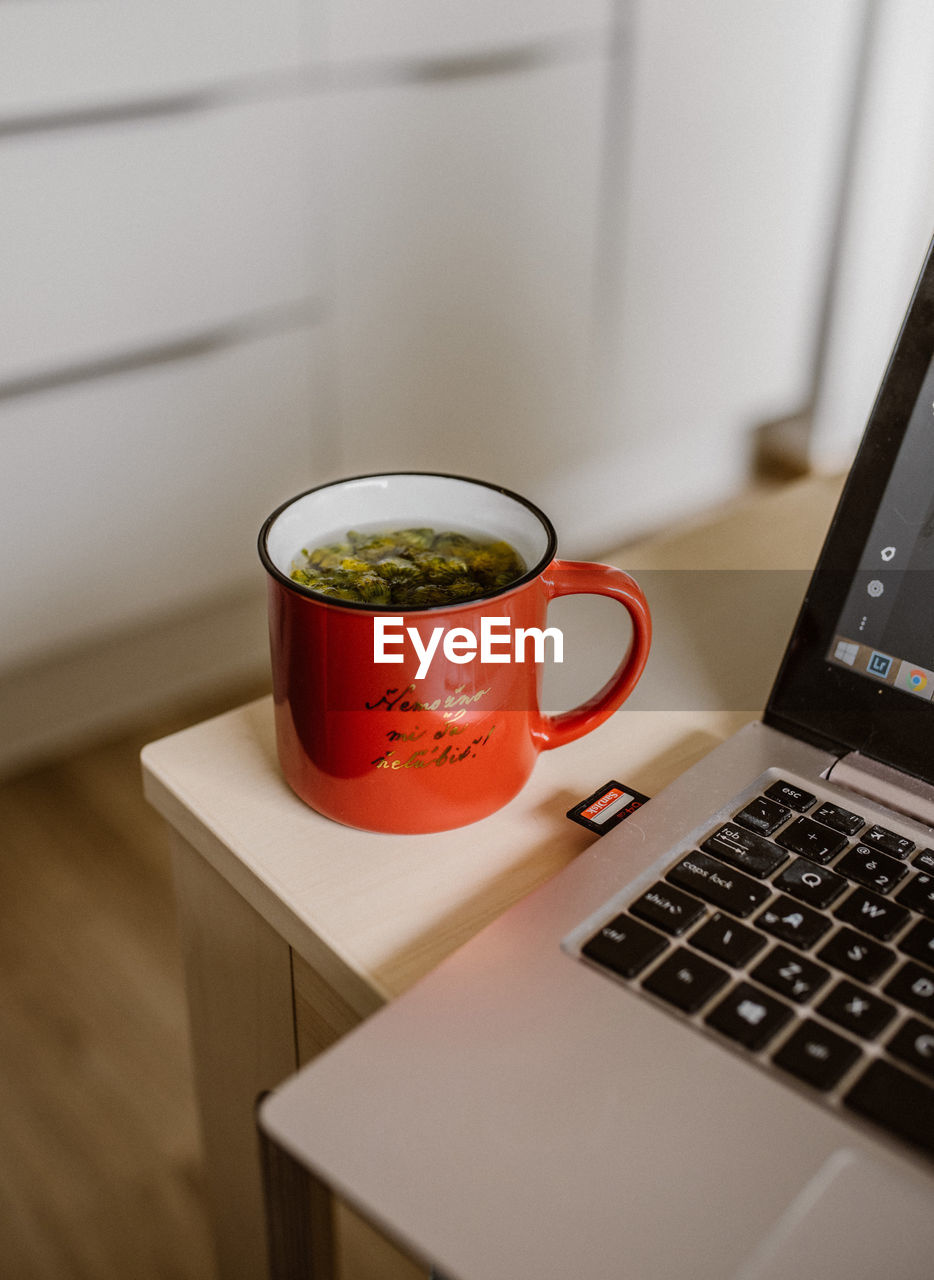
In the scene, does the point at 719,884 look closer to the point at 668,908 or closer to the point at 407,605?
the point at 668,908

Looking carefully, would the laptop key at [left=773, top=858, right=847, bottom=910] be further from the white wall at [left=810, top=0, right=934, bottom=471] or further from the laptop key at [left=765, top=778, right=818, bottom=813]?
the white wall at [left=810, top=0, right=934, bottom=471]

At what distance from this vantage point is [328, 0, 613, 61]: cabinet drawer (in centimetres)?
131

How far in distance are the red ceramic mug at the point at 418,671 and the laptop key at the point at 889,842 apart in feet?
0.38

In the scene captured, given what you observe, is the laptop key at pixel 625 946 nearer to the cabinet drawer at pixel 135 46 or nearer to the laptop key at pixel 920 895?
the laptop key at pixel 920 895

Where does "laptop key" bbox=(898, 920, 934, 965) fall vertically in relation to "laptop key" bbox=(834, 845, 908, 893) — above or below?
below

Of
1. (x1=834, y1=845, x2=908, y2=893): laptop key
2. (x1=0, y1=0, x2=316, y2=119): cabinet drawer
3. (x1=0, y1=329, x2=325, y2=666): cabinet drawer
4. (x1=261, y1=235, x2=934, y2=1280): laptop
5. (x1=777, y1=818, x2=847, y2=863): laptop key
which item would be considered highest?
(x1=0, y1=0, x2=316, y2=119): cabinet drawer

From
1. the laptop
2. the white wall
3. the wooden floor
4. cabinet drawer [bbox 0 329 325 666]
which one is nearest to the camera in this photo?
the laptop

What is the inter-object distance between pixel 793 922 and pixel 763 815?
6 cm

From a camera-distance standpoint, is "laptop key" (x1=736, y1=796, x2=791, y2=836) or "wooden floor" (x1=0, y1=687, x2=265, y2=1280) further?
"wooden floor" (x1=0, y1=687, x2=265, y2=1280)

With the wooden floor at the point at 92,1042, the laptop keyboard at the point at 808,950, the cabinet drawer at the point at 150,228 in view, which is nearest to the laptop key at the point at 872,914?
the laptop keyboard at the point at 808,950

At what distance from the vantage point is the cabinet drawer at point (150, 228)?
119cm

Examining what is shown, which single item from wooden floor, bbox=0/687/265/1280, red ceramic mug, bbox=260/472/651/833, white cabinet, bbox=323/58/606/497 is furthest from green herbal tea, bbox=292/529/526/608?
white cabinet, bbox=323/58/606/497

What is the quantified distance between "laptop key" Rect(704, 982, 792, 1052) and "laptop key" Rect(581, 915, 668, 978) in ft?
0.09

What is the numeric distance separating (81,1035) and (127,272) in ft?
2.64
